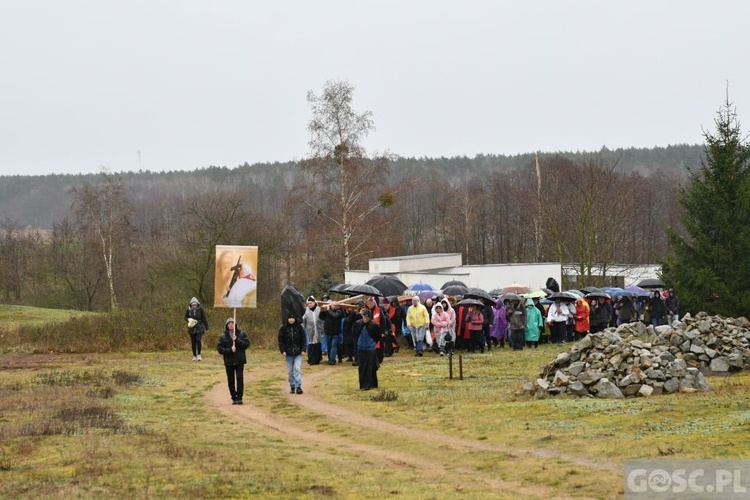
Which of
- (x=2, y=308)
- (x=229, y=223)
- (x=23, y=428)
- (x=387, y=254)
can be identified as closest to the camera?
(x=23, y=428)

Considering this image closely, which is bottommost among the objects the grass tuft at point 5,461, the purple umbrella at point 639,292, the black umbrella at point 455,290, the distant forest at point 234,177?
the grass tuft at point 5,461

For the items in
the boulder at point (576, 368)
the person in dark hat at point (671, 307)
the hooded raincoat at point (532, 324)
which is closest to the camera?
the boulder at point (576, 368)

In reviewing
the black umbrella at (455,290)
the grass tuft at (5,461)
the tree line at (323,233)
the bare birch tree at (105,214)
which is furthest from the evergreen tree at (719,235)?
the bare birch tree at (105,214)

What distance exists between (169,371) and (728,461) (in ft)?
55.1

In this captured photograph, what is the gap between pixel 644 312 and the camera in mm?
35469

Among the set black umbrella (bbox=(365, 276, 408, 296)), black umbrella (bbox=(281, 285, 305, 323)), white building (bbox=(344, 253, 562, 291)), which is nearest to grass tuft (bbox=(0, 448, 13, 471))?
black umbrella (bbox=(281, 285, 305, 323))

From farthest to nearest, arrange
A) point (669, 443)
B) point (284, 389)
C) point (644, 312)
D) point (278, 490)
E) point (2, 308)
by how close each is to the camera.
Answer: point (2, 308) < point (644, 312) < point (284, 389) < point (669, 443) < point (278, 490)

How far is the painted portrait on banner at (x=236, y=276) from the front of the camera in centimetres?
2162

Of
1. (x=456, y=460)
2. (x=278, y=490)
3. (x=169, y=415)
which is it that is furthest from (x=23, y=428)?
(x=456, y=460)

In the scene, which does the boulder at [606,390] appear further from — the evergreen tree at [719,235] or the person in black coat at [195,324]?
the person in black coat at [195,324]

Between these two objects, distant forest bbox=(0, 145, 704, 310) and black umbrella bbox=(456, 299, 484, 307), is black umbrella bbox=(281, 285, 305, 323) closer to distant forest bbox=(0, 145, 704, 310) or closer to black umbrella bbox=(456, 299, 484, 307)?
black umbrella bbox=(456, 299, 484, 307)

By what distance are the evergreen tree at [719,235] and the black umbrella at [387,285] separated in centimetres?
1027

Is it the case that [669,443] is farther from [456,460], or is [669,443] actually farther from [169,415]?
[169,415]

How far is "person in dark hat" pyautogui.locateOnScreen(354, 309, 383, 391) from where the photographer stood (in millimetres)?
21281
